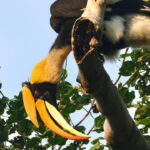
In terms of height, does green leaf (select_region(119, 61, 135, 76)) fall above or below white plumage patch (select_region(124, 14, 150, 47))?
below

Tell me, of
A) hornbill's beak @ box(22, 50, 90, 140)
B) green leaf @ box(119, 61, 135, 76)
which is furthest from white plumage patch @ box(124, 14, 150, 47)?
hornbill's beak @ box(22, 50, 90, 140)

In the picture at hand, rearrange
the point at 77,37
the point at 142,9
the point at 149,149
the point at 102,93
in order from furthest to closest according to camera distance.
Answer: the point at 142,9
the point at 149,149
the point at 102,93
the point at 77,37

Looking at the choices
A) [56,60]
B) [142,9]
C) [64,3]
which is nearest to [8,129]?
[56,60]

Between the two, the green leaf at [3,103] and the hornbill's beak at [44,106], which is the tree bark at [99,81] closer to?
the hornbill's beak at [44,106]

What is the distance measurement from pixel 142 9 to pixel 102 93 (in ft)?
4.46

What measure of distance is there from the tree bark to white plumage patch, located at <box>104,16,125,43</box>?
2.96 ft

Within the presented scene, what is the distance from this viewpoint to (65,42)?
3.49 m

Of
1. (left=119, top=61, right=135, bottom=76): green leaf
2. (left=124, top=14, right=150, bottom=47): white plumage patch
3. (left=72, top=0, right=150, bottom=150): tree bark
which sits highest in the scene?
(left=124, top=14, right=150, bottom=47): white plumage patch

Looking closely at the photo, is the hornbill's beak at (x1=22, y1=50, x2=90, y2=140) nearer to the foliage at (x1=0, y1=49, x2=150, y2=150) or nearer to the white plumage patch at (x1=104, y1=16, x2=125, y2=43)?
the foliage at (x1=0, y1=49, x2=150, y2=150)

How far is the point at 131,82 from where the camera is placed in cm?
334

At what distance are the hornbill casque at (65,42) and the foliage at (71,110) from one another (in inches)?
4.6

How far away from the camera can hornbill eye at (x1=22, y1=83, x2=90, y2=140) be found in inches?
117

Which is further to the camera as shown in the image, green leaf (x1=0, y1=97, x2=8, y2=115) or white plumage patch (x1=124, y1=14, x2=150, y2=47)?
white plumage patch (x1=124, y1=14, x2=150, y2=47)

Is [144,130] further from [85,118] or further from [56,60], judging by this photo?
[56,60]
